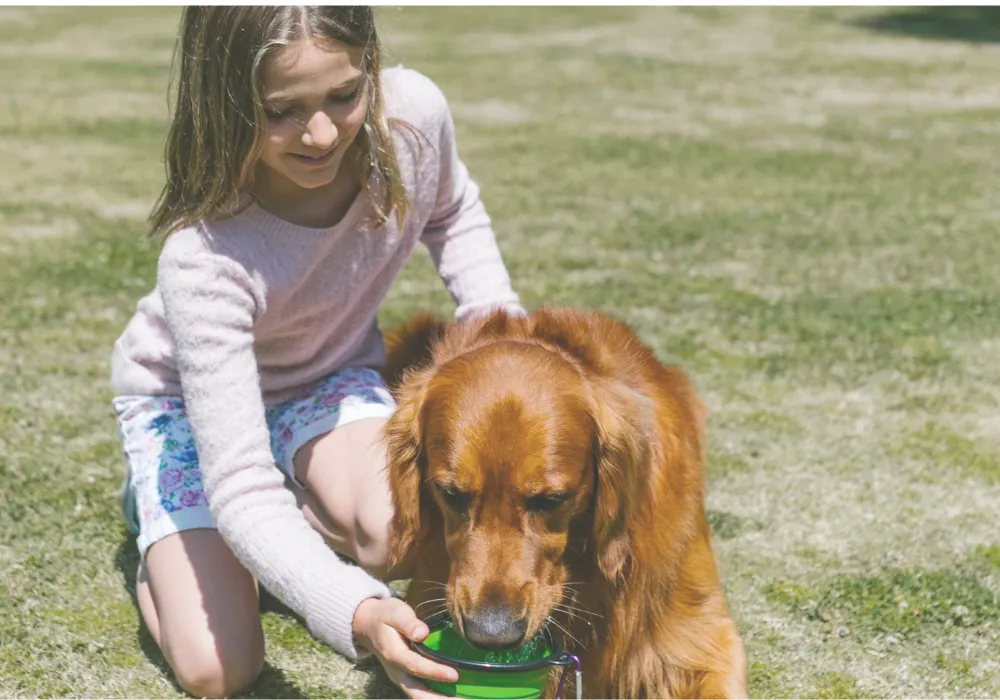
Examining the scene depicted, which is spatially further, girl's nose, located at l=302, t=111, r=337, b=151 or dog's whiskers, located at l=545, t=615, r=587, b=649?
girl's nose, located at l=302, t=111, r=337, b=151

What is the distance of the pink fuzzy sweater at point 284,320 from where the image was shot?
3016 millimetres

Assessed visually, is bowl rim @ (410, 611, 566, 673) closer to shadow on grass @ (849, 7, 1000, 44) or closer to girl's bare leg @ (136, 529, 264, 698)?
girl's bare leg @ (136, 529, 264, 698)

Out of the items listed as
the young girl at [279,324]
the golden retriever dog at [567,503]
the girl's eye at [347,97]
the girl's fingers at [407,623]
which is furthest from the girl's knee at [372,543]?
the girl's eye at [347,97]

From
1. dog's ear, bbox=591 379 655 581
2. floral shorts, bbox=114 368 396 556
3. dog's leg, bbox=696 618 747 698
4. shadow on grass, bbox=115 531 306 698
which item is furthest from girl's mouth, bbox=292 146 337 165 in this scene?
dog's leg, bbox=696 618 747 698

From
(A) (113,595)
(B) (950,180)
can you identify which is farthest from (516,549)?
(B) (950,180)

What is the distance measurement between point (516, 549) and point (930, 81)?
46.7 feet

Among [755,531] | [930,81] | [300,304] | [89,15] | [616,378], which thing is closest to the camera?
[616,378]

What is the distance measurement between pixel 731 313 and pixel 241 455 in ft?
13.1

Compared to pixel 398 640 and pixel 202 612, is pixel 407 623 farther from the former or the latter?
pixel 202 612

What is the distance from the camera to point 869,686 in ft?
11.1

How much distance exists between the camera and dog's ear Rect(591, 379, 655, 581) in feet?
9.66

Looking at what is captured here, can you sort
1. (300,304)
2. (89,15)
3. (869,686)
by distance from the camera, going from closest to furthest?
(869,686) → (300,304) → (89,15)

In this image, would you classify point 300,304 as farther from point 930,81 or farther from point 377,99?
point 930,81

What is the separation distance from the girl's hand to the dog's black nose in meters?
0.09
